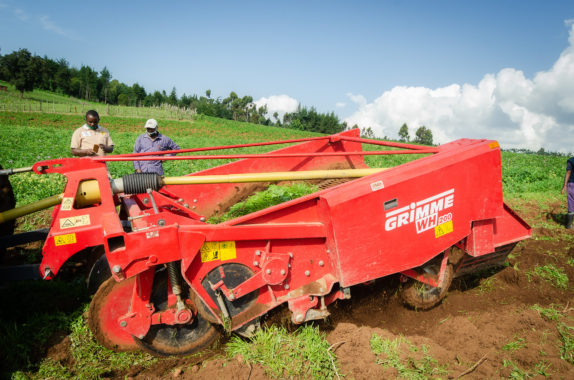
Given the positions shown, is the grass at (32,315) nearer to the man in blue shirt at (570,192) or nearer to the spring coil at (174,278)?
the spring coil at (174,278)

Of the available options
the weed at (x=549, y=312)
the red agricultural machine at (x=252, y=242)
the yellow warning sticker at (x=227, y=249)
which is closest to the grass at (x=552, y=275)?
the weed at (x=549, y=312)

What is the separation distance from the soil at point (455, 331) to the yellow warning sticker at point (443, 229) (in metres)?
0.94

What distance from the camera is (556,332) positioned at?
9.71 ft

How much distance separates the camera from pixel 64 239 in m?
2.46

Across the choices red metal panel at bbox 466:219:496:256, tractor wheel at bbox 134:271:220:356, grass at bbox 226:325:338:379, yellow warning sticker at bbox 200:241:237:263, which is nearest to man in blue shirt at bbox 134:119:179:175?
tractor wheel at bbox 134:271:220:356

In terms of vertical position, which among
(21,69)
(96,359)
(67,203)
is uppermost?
(21,69)

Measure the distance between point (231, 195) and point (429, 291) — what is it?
2677 mm

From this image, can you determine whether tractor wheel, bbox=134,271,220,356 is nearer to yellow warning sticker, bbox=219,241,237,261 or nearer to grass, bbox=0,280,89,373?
yellow warning sticker, bbox=219,241,237,261

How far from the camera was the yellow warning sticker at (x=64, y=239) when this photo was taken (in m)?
2.44

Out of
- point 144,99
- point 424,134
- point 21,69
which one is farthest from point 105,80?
point 424,134

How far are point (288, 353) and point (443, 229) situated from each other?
1.72 metres

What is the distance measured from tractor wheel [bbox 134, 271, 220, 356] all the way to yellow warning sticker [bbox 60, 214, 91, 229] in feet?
2.38

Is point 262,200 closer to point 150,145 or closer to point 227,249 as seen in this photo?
point 227,249

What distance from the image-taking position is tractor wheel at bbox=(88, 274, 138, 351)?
2729mm
